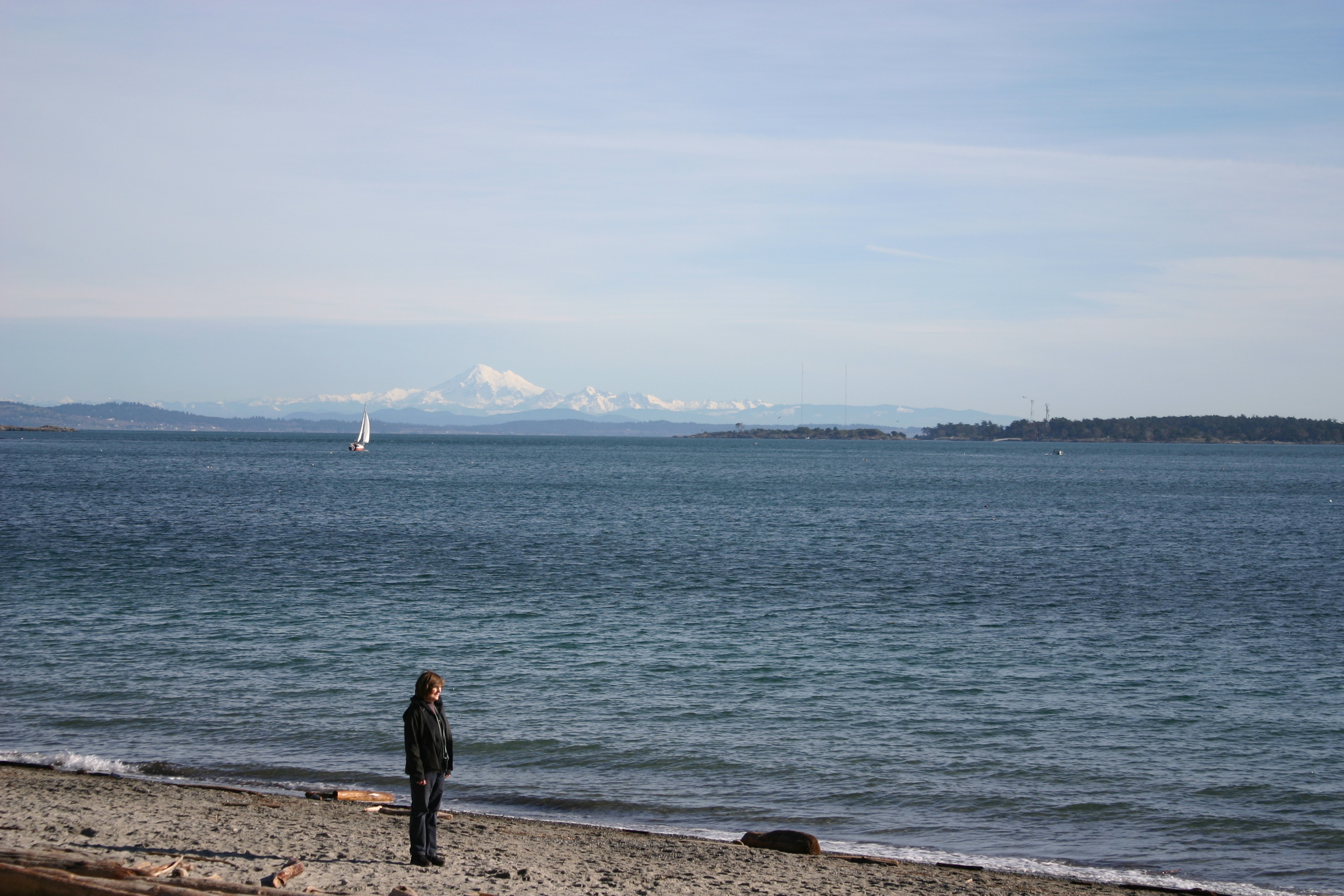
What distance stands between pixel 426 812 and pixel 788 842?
14.2 feet

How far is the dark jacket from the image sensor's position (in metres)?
10.2

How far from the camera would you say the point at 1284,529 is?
61.4 metres

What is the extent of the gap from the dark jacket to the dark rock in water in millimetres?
4158

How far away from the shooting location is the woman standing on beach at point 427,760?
1016cm

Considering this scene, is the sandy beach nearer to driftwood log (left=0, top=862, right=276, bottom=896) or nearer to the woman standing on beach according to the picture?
the woman standing on beach

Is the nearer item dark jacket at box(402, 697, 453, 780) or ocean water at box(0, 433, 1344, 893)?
dark jacket at box(402, 697, 453, 780)

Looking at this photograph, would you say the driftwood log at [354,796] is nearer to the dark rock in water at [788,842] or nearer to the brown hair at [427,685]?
the brown hair at [427,685]

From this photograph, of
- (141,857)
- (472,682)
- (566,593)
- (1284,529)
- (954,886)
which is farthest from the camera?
(1284,529)

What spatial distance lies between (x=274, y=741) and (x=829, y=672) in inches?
439

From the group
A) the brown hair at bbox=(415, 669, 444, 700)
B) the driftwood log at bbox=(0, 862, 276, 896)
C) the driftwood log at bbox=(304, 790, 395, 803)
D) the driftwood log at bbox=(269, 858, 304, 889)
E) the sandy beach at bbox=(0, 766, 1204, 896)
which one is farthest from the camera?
the driftwood log at bbox=(304, 790, 395, 803)

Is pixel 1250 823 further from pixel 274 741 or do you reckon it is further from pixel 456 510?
pixel 456 510

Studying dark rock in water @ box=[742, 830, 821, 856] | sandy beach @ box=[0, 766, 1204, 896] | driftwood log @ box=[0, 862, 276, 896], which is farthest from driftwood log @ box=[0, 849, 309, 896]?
dark rock in water @ box=[742, 830, 821, 856]

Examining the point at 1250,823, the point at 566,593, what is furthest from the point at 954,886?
the point at 566,593

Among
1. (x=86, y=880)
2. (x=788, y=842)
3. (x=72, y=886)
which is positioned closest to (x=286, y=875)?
(x=86, y=880)
